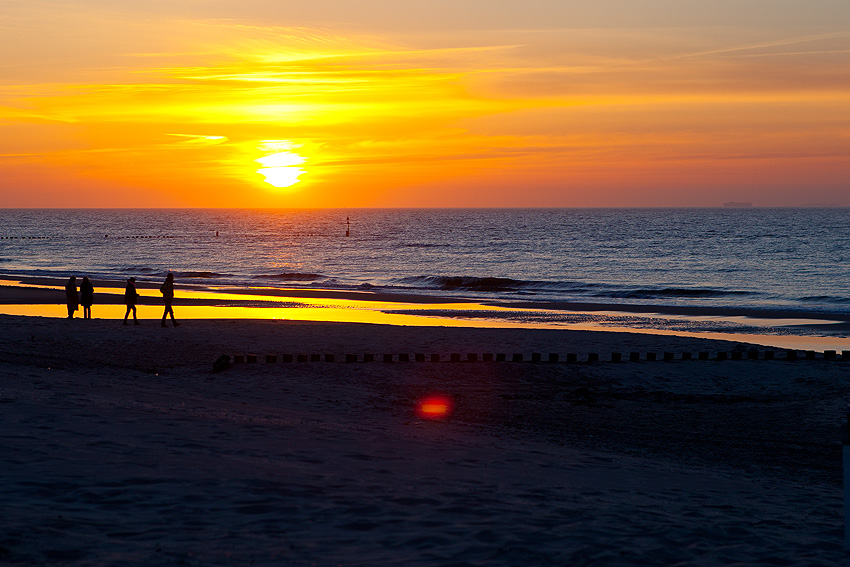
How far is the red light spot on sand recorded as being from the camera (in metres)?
14.6

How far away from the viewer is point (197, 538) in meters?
6.63

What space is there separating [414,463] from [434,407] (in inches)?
218

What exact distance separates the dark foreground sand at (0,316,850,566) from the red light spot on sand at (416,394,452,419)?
0.86 ft

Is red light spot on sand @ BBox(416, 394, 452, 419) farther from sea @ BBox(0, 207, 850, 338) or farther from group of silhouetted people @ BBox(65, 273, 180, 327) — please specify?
sea @ BBox(0, 207, 850, 338)

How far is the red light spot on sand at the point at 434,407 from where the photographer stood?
14.6m

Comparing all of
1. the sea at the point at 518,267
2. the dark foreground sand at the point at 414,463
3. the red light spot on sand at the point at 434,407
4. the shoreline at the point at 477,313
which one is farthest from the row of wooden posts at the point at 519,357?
the sea at the point at 518,267

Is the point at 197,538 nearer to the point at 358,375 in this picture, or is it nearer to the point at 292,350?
the point at 358,375

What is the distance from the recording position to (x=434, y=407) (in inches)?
603

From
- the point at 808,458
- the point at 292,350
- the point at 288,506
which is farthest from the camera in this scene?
the point at 292,350

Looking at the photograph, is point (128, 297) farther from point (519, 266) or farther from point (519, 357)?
point (519, 266)

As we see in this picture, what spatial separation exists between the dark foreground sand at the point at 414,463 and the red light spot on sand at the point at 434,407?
0.26 m

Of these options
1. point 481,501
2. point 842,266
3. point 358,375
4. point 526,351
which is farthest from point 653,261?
point 481,501

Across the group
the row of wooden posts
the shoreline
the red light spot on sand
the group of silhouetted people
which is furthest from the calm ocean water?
the red light spot on sand

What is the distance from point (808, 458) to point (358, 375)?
30.4 feet
